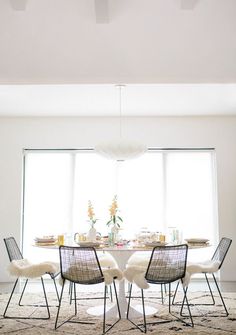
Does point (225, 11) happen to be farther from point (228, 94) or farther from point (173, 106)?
point (173, 106)

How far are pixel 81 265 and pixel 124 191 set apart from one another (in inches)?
106

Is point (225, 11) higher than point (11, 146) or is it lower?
higher

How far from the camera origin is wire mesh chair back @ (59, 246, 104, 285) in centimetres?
373

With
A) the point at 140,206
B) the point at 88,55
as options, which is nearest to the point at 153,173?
the point at 140,206

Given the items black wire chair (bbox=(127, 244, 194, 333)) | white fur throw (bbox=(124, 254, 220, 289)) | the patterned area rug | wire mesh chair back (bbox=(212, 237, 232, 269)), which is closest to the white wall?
wire mesh chair back (bbox=(212, 237, 232, 269))

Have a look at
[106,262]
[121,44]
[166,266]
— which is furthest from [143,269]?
[121,44]

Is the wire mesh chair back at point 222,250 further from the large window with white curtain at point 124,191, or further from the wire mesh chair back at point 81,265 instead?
the large window with white curtain at point 124,191

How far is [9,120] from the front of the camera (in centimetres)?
638

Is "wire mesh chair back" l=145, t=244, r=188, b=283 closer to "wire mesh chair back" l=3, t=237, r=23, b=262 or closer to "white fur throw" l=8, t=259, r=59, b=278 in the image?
"white fur throw" l=8, t=259, r=59, b=278

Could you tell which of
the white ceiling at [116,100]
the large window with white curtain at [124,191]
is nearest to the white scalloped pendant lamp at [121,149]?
the white ceiling at [116,100]

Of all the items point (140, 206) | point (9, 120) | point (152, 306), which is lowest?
point (152, 306)

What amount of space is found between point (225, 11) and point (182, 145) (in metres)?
2.99

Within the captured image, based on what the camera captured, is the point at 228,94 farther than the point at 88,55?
Yes

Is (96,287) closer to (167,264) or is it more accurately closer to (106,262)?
(106,262)
